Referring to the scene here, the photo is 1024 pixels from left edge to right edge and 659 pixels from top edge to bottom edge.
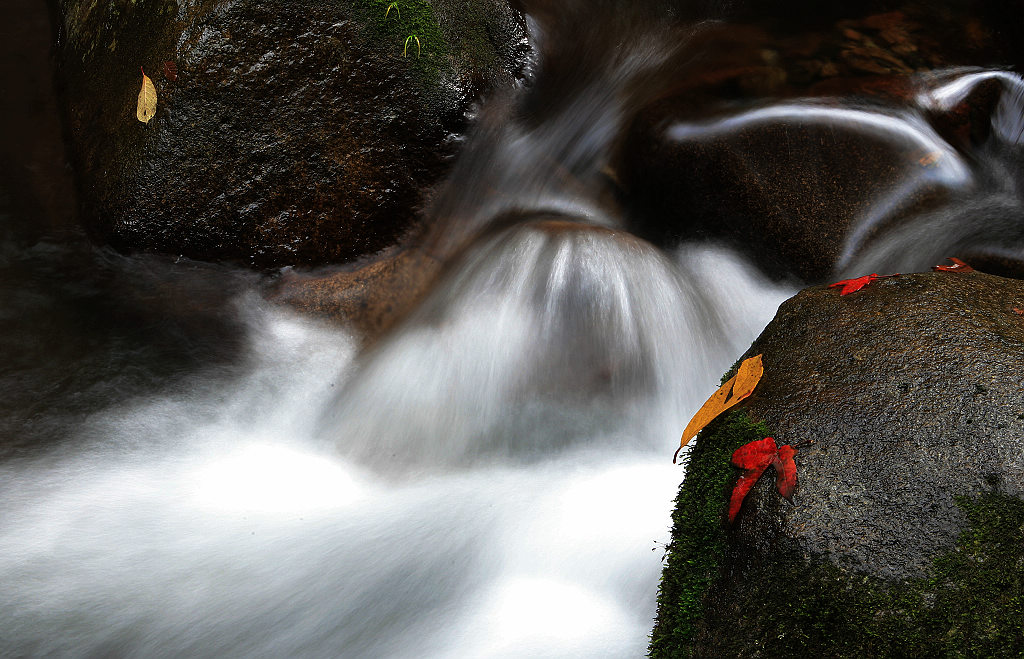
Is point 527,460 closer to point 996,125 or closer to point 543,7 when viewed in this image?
point 543,7

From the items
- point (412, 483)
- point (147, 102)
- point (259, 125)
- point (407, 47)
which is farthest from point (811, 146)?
point (147, 102)

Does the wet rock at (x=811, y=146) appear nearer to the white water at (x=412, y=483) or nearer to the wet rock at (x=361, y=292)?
the white water at (x=412, y=483)

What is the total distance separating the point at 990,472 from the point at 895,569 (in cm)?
40

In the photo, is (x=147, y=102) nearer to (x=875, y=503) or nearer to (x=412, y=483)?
(x=412, y=483)

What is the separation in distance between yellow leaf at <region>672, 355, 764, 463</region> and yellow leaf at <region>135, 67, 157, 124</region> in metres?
3.36

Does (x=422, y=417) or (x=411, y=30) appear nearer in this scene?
(x=422, y=417)

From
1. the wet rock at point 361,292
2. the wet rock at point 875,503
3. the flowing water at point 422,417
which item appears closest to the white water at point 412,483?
the flowing water at point 422,417

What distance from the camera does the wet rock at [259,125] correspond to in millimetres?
3865

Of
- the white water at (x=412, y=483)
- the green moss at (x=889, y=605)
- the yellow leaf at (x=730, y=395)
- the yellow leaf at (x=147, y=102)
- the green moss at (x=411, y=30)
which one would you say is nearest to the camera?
the green moss at (x=889, y=605)

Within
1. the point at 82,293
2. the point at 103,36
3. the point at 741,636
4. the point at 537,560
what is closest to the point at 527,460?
the point at 537,560

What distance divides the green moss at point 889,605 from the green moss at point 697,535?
3.6 inches

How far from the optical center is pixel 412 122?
4199 millimetres

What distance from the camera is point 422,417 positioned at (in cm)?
371

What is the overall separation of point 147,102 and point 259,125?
2.05ft
